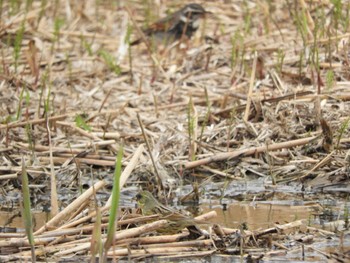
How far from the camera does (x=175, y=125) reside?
6.30m

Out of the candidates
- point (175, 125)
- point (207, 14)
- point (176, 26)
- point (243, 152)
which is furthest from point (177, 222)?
point (207, 14)

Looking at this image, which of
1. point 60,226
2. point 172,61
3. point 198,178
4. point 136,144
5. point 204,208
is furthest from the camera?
point 172,61

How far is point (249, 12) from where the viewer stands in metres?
9.18

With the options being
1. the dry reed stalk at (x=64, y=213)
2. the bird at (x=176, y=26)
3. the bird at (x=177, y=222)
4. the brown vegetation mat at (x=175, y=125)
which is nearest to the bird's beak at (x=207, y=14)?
the bird at (x=176, y=26)

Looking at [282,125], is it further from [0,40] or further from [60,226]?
[0,40]

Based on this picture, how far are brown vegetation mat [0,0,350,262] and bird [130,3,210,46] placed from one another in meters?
0.15

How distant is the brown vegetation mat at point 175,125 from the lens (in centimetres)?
394

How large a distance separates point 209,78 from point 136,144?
156 cm

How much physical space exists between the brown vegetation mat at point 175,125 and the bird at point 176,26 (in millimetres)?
147

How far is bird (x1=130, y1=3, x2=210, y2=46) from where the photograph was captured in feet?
28.8

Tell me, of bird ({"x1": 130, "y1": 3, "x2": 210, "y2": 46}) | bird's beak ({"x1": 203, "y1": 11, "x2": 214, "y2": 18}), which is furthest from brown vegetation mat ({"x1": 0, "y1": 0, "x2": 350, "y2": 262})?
bird's beak ({"x1": 203, "y1": 11, "x2": 214, "y2": 18})

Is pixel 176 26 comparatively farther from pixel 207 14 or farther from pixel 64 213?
pixel 64 213

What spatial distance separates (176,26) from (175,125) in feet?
9.03

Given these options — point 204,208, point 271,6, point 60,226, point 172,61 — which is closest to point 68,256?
point 60,226
